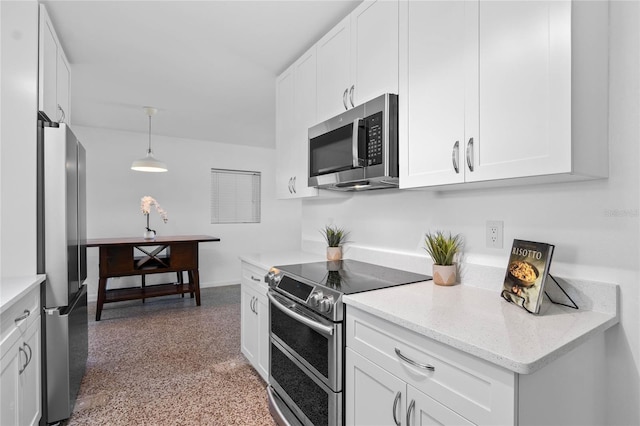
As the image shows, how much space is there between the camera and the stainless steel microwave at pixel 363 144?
1599 millimetres

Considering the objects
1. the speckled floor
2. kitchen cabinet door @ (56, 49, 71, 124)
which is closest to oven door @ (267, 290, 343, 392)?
the speckled floor

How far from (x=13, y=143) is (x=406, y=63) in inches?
79.8

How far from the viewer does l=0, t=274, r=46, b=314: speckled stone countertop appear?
1288 millimetres

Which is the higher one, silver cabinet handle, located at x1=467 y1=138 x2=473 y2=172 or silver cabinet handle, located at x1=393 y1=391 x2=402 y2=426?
silver cabinet handle, located at x1=467 y1=138 x2=473 y2=172

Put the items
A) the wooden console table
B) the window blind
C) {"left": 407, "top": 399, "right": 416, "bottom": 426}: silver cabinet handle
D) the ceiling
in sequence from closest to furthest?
Answer: {"left": 407, "top": 399, "right": 416, "bottom": 426}: silver cabinet handle
the ceiling
the wooden console table
the window blind

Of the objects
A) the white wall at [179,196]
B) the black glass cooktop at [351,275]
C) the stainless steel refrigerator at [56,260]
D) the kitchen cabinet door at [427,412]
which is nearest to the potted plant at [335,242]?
the black glass cooktop at [351,275]

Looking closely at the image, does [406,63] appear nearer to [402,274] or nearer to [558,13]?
[558,13]

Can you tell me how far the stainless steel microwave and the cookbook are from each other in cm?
63

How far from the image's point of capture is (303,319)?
1.56 metres

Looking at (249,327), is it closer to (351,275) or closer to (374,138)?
(351,275)

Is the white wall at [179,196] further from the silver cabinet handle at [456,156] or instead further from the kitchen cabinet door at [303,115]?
the silver cabinet handle at [456,156]

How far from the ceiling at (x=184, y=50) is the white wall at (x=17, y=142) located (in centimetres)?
29

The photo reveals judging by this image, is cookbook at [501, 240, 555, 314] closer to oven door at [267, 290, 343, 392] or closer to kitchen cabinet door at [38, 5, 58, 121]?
oven door at [267, 290, 343, 392]

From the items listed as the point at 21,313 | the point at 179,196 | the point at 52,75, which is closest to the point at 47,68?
the point at 52,75
